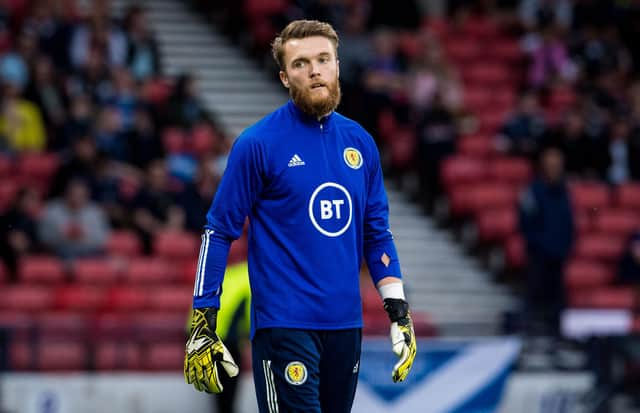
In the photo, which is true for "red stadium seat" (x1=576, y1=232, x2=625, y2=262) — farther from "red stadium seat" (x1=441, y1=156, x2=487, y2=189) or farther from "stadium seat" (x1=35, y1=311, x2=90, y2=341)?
"stadium seat" (x1=35, y1=311, x2=90, y2=341)

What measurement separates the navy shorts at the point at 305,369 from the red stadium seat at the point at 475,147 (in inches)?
379

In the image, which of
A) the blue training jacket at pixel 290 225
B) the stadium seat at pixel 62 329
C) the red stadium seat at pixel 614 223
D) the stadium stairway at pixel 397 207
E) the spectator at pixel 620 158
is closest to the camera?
the blue training jacket at pixel 290 225

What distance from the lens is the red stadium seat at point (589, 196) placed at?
14.4 m

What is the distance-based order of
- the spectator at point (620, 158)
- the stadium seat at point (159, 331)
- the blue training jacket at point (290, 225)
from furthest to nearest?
the spectator at point (620, 158), the stadium seat at point (159, 331), the blue training jacket at point (290, 225)

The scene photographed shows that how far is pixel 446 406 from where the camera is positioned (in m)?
10.7

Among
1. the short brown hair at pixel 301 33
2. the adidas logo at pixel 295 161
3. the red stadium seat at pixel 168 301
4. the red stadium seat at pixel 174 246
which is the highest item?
the short brown hair at pixel 301 33

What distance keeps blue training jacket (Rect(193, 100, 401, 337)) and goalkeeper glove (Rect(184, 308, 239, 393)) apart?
0.11m

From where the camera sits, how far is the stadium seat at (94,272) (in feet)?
38.5

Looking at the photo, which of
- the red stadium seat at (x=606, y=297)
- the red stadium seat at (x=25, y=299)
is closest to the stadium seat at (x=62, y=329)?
the red stadium seat at (x=25, y=299)

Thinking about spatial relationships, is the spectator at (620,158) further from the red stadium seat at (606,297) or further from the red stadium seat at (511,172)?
the red stadium seat at (606,297)

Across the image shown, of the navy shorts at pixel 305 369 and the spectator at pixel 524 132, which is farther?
the spectator at pixel 524 132

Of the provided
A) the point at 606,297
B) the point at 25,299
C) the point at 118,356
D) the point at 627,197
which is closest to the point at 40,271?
the point at 25,299

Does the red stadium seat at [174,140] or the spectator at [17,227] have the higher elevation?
the red stadium seat at [174,140]

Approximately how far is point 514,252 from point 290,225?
8882 millimetres
